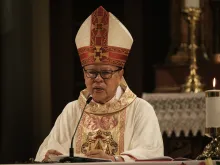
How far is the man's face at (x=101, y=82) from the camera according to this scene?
505cm

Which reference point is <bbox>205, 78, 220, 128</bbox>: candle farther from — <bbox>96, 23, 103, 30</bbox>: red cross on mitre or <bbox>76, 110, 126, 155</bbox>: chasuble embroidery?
<bbox>96, 23, 103, 30</bbox>: red cross on mitre

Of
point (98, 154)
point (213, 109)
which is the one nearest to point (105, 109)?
point (98, 154)

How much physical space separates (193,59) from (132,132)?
2287mm

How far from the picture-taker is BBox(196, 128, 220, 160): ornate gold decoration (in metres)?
4.15

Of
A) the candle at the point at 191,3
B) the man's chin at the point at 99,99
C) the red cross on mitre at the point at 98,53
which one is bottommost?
the man's chin at the point at 99,99

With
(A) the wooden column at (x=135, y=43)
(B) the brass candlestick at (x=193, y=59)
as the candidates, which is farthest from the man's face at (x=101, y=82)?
(A) the wooden column at (x=135, y=43)

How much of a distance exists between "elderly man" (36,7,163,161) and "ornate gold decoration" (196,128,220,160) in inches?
27.2

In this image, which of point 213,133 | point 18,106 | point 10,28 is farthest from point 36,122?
point 213,133

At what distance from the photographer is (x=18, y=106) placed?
9102mm

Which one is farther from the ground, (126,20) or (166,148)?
(126,20)

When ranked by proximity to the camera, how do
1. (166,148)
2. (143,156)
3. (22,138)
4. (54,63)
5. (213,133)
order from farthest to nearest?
1. (54,63)
2. (22,138)
3. (166,148)
4. (143,156)
5. (213,133)

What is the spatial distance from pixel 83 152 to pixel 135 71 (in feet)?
14.5

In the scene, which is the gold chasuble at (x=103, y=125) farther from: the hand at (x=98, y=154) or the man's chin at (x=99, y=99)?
the hand at (x=98, y=154)

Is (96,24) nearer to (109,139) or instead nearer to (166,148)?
(109,139)
